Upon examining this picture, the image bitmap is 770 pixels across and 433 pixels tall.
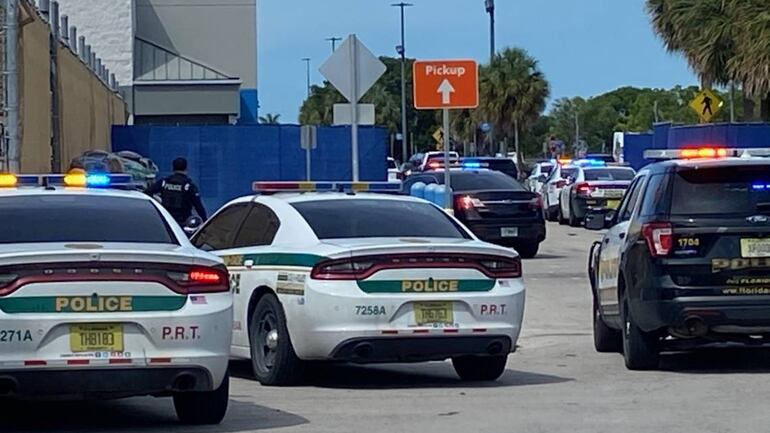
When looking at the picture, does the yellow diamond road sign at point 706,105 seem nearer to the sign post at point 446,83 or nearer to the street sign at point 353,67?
the sign post at point 446,83

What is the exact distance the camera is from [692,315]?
12031 mm

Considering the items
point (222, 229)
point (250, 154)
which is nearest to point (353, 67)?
point (222, 229)

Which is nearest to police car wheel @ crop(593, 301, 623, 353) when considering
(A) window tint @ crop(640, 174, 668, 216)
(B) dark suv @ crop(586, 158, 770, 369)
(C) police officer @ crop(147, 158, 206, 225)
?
(B) dark suv @ crop(586, 158, 770, 369)

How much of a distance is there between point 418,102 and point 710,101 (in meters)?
19.6

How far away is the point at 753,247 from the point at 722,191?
1.65ft

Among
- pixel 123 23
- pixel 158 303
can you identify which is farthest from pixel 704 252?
pixel 123 23

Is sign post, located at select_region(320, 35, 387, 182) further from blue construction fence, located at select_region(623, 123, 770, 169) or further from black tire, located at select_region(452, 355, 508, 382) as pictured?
black tire, located at select_region(452, 355, 508, 382)

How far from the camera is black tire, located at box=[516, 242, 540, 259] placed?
2698cm

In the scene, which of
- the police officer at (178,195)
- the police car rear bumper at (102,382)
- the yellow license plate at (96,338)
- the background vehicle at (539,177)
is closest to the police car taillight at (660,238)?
the police car rear bumper at (102,382)

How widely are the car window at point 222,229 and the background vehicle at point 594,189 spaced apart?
2275 centimetres

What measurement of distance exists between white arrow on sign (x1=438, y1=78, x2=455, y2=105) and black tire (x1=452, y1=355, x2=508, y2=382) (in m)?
7.48

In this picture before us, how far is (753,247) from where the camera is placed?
1209cm

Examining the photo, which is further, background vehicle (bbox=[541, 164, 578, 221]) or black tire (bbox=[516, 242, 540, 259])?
background vehicle (bbox=[541, 164, 578, 221])

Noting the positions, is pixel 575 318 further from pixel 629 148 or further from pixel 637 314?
pixel 629 148
